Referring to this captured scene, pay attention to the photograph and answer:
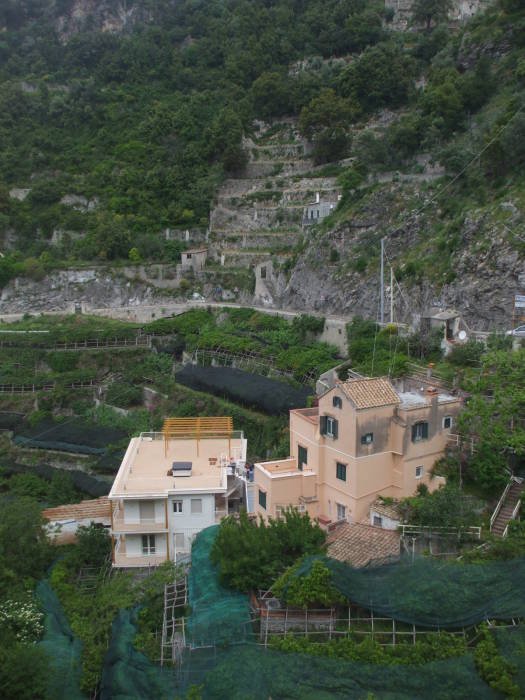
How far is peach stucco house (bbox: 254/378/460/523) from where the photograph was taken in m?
15.5

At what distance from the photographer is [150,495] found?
17500 millimetres

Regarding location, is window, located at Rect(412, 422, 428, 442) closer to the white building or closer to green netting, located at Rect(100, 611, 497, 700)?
the white building

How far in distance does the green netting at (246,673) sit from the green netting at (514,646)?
1.65ft

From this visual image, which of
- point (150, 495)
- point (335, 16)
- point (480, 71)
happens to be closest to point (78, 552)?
point (150, 495)

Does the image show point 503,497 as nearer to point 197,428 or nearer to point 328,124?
point 197,428

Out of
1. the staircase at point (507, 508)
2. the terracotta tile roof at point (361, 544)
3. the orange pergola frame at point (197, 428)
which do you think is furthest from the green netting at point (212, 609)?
the orange pergola frame at point (197, 428)

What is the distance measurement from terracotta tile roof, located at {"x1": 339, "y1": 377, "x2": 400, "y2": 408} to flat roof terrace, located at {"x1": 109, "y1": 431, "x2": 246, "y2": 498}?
4801 millimetres

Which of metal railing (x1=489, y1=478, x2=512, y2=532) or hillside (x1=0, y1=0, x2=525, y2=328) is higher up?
hillside (x1=0, y1=0, x2=525, y2=328)

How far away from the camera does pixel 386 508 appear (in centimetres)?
1511

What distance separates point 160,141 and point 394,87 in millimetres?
17004

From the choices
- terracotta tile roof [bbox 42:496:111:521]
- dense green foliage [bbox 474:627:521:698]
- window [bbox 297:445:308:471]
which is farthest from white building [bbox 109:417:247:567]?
dense green foliage [bbox 474:627:521:698]

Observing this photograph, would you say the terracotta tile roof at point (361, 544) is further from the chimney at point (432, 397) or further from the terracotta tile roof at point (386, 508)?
the chimney at point (432, 397)

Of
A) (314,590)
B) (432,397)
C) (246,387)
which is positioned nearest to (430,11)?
(246,387)

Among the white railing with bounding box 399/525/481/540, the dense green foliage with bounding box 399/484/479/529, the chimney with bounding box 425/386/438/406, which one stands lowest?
the white railing with bounding box 399/525/481/540
